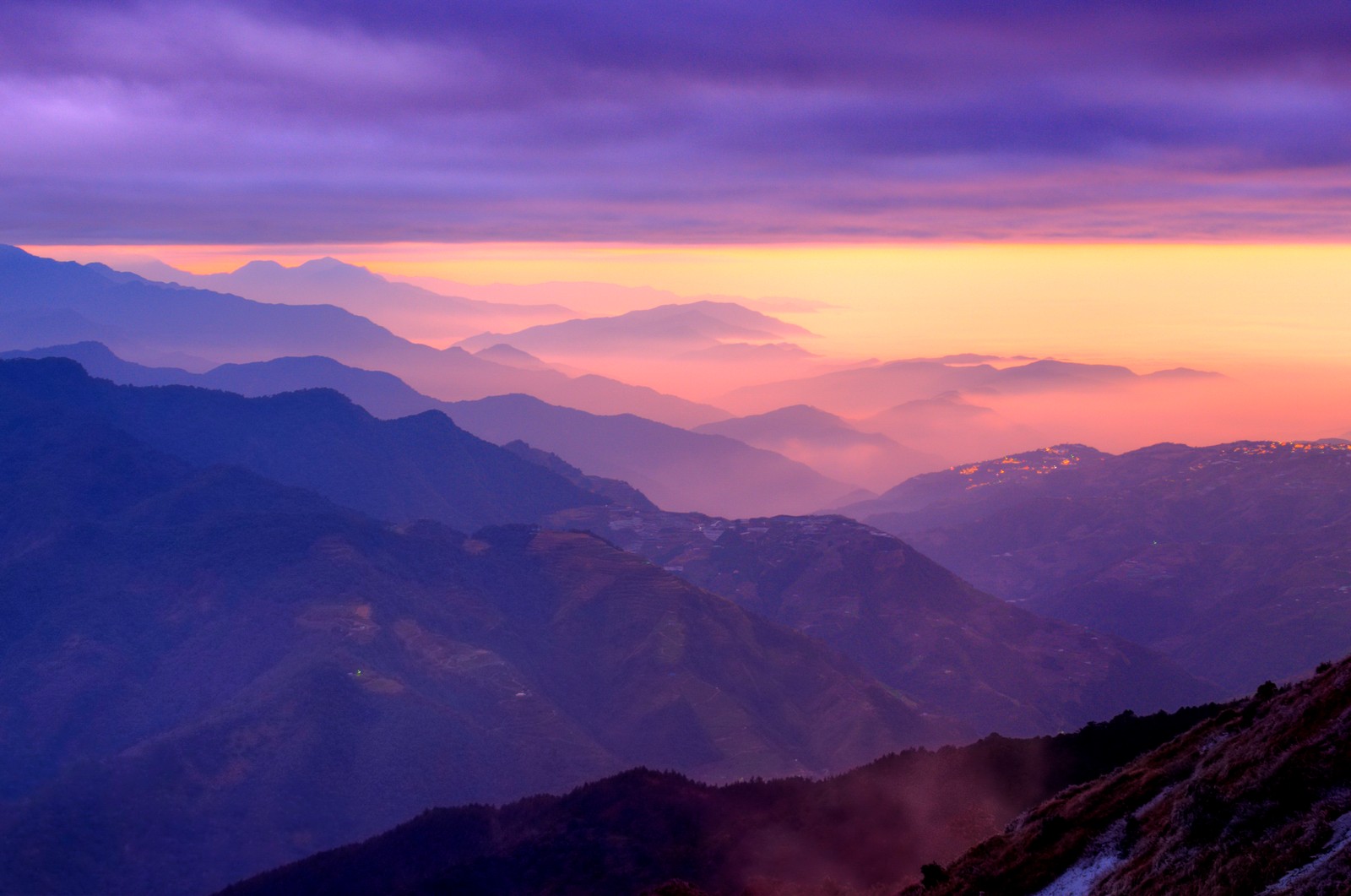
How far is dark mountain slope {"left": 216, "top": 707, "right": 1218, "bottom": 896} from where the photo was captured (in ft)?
335

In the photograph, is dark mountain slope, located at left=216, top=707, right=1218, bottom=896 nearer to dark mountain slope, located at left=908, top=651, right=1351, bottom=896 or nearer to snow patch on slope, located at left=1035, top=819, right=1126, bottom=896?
dark mountain slope, located at left=908, top=651, right=1351, bottom=896

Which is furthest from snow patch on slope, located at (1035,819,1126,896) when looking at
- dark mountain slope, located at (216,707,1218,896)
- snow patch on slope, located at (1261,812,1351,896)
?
dark mountain slope, located at (216,707,1218,896)

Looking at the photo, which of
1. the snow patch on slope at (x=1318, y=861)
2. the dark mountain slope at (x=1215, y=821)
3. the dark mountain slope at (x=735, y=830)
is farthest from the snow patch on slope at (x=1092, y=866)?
the dark mountain slope at (x=735, y=830)

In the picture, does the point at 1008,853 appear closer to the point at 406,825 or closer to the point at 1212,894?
the point at 1212,894

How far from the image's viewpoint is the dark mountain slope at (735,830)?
10200 centimetres

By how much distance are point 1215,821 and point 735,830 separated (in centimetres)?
10026

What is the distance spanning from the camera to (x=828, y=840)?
380ft

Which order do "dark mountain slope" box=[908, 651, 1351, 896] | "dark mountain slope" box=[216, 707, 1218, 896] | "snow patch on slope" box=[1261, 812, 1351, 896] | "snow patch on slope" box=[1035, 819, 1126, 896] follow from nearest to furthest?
"snow patch on slope" box=[1261, 812, 1351, 896], "dark mountain slope" box=[908, 651, 1351, 896], "snow patch on slope" box=[1035, 819, 1126, 896], "dark mountain slope" box=[216, 707, 1218, 896]

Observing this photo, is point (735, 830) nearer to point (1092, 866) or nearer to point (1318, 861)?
point (1092, 866)

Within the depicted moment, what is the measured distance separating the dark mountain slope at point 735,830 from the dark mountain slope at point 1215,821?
4060 cm

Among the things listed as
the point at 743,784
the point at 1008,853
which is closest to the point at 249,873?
the point at 743,784

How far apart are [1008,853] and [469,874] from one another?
9895 centimetres

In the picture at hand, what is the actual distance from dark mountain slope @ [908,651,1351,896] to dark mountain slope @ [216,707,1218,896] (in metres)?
40.6

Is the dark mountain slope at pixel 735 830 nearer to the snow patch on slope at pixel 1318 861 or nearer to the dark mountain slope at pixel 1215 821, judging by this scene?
the dark mountain slope at pixel 1215 821
